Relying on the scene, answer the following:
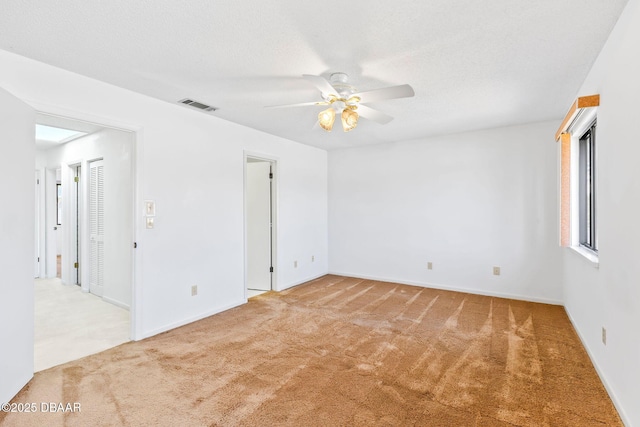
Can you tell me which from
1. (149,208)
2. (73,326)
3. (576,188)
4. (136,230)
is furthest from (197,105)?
(576,188)

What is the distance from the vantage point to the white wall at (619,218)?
171 centimetres

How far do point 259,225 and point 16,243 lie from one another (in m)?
3.17

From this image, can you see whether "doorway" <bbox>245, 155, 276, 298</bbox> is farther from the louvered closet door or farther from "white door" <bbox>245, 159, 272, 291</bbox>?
the louvered closet door

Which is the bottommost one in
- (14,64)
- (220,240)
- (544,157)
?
(220,240)

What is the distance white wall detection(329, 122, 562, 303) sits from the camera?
167 inches

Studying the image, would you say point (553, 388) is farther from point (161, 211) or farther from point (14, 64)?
point (14, 64)

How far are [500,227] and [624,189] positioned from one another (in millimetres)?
2774

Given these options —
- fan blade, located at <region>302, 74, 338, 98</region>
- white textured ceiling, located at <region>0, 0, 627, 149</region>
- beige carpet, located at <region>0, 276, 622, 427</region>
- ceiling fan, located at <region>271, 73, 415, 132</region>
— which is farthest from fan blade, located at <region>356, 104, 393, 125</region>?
beige carpet, located at <region>0, 276, 622, 427</region>

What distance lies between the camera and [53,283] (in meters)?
5.42

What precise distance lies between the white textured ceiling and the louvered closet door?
228 centimetres

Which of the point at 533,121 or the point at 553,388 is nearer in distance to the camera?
the point at 553,388

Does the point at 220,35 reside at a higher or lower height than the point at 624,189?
higher

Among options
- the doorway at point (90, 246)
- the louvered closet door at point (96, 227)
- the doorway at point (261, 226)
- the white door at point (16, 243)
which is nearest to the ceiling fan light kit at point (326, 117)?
the doorway at point (90, 246)

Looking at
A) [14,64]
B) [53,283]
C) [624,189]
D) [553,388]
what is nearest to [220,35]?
[14,64]
